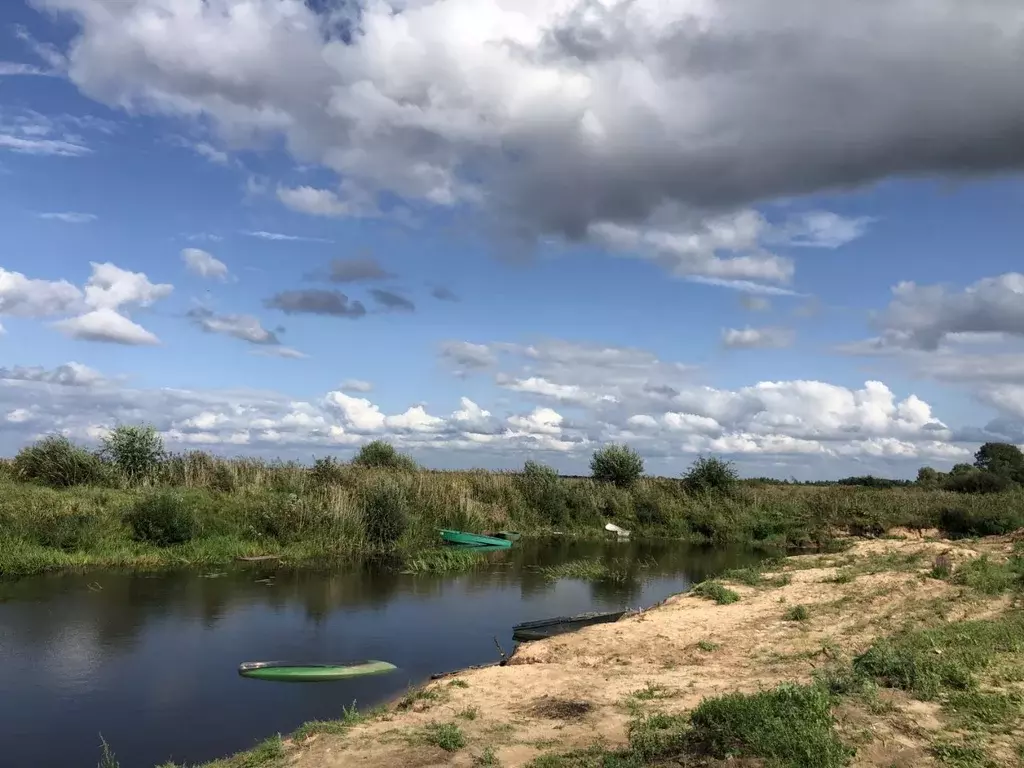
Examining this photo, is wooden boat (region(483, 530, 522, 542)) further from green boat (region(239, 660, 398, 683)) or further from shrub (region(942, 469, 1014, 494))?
shrub (region(942, 469, 1014, 494))

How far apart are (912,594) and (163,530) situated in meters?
20.6

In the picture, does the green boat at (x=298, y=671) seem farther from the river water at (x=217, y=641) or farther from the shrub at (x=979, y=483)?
the shrub at (x=979, y=483)

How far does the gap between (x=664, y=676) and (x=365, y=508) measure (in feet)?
60.5

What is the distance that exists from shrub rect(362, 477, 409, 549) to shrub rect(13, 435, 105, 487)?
993 cm

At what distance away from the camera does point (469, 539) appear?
29688 mm

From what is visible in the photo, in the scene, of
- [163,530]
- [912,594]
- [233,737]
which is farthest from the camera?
[163,530]

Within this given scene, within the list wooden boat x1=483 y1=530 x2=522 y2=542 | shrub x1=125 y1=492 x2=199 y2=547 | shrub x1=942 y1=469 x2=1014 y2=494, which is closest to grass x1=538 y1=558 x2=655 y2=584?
wooden boat x1=483 y1=530 x2=522 y2=542

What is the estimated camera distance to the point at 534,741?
8219 mm

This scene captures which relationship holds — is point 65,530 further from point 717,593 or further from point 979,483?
point 979,483

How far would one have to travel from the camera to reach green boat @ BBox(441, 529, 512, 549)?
29609 millimetres

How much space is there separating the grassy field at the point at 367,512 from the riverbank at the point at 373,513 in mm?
54

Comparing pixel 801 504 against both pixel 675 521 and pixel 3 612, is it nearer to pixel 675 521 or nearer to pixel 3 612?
pixel 675 521

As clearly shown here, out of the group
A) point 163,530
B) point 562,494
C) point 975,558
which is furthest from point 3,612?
point 562,494

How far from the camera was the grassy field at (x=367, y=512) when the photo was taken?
22.8 meters
